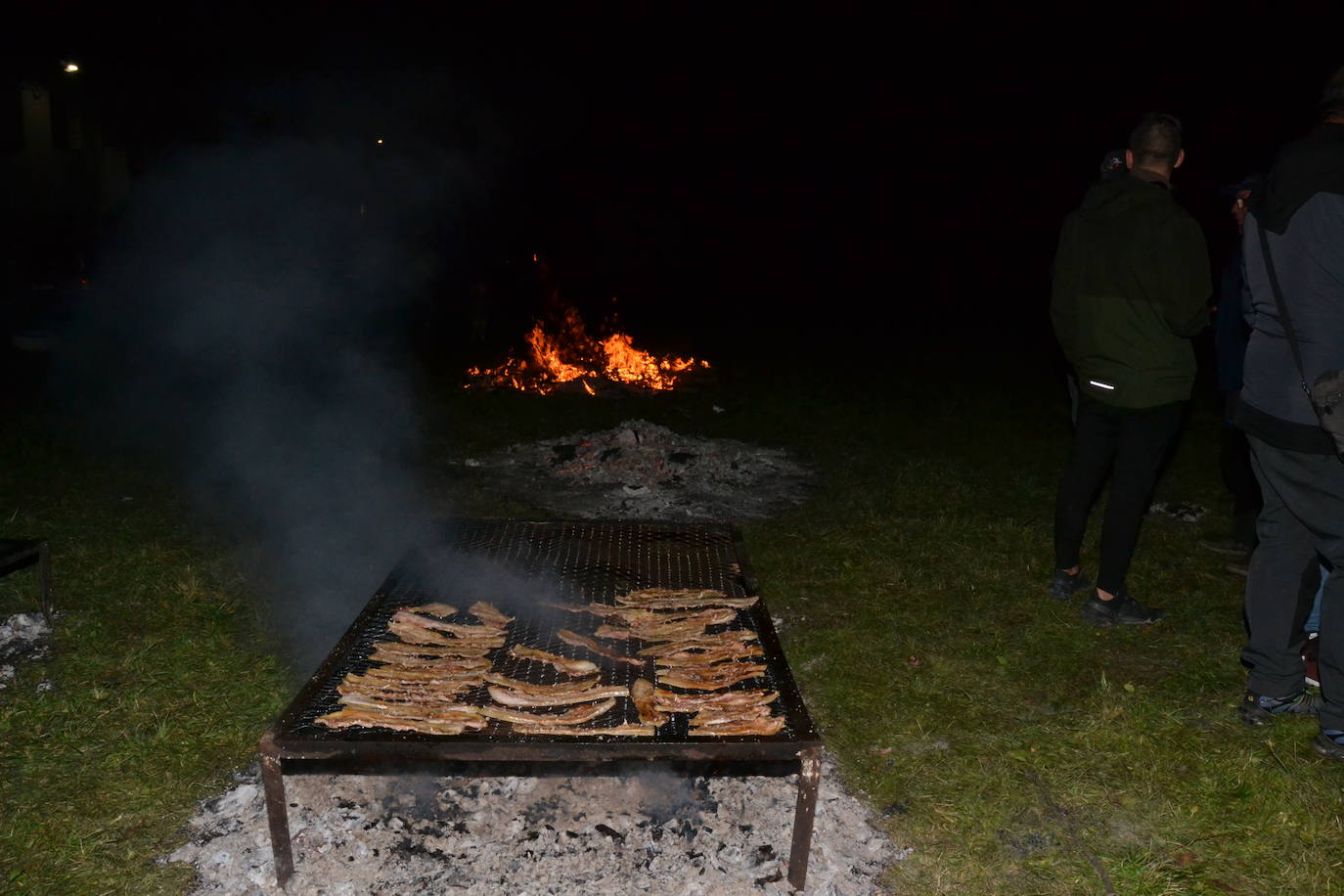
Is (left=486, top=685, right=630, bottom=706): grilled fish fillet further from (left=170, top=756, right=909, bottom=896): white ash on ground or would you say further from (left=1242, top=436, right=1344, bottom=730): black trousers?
(left=1242, top=436, right=1344, bottom=730): black trousers

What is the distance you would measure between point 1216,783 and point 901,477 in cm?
495

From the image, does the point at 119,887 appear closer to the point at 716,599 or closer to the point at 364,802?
the point at 364,802

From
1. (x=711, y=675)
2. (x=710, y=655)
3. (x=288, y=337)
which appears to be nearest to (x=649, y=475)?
(x=710, y=655)

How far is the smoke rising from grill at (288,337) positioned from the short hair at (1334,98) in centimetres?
470

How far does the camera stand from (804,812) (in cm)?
319

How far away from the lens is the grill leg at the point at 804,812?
3.05 metres

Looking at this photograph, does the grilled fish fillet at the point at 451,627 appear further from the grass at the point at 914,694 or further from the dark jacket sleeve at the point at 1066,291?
the dark jacket sleeve at the point at 1066,291

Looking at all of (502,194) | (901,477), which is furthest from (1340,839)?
(502,194)

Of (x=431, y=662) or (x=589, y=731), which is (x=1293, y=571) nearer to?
(x=589, y=731)

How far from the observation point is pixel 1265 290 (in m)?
3.95

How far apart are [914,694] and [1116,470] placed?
1.76m

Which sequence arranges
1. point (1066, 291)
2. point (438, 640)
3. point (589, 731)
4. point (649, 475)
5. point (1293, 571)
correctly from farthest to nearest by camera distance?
point (649, 475) < point (1066, 291) < point (1293, 571) < point (438, 640) < point (589, 731)

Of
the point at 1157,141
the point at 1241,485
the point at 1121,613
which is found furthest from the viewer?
the point at 1241,485

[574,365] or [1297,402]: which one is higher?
[1297,402]
